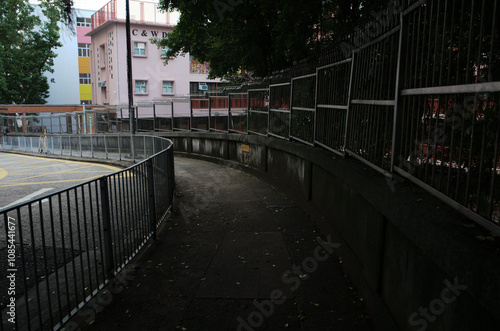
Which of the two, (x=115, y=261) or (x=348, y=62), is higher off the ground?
(x=348, y=62)

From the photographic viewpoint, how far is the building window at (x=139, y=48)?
38259 mm

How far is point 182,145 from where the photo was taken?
18297 millimetres

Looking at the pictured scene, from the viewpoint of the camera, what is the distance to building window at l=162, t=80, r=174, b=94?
3972 centimetres

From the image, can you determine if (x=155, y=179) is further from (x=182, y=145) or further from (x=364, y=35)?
(x=182, y=145)

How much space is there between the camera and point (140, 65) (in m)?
38.2

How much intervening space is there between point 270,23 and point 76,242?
7.55m

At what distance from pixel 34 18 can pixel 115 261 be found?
158ft

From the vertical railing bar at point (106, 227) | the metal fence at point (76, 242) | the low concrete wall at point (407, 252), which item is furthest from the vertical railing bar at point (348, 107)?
the vertical railing bar at point (106, 227)

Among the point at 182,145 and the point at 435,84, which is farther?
the point at 182,145

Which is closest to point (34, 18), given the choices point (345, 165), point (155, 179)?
point (155, 179)

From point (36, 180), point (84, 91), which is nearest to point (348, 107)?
point (36, 180)
